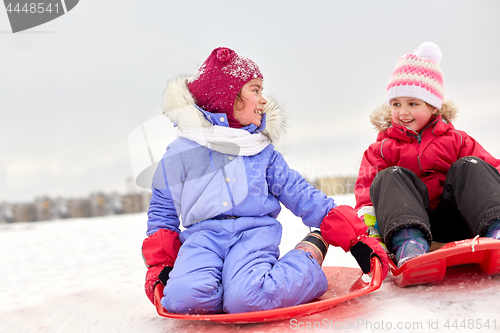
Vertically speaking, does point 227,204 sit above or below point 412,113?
below

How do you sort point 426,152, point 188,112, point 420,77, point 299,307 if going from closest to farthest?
point 299,307 → point 188,112 → point 426,152 → point 420,77

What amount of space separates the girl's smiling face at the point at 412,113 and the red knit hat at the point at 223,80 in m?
0.74

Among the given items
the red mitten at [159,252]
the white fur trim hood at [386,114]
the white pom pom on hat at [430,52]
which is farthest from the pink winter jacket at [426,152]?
the red mitten at [159,252]

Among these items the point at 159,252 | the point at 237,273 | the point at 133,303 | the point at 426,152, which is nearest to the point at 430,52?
the point at 426,152

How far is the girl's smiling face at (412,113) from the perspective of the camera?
1.80m

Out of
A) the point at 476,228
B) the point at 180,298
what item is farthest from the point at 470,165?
the point at 180,298

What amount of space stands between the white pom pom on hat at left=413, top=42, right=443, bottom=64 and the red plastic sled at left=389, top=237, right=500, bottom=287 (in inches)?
41.9

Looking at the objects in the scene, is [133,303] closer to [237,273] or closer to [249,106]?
[237,273]

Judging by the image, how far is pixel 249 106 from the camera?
5.20ft

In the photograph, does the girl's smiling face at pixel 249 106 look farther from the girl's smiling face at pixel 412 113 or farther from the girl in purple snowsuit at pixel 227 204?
the girl's smiling face at pixel 412 113

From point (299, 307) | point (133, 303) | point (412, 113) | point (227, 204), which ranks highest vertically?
point (412, 113)

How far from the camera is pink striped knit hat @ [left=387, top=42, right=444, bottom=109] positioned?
5.94 ft

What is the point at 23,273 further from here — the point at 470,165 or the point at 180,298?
the point at 470,165

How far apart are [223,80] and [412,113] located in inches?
36.6
